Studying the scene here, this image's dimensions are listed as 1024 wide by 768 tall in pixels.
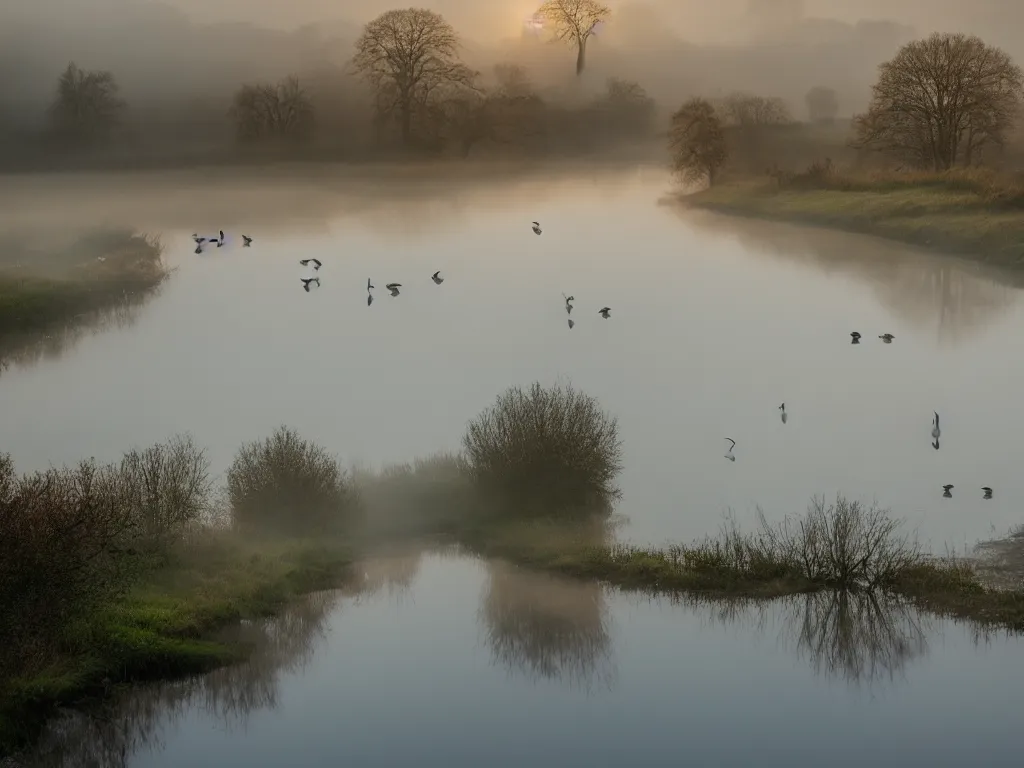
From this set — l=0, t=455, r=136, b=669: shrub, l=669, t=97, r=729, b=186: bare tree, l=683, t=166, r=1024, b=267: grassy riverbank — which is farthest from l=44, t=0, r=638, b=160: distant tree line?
l=0, t=455, r=136, b=669: shrub

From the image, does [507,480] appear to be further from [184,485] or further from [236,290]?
[236,290]

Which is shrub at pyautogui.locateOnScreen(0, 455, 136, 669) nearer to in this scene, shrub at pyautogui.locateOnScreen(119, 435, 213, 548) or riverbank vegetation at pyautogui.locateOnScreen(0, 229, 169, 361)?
shrub at pyautogui.locateOnScreen(119, 435, 213, 548)

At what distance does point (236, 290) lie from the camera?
41125 mm

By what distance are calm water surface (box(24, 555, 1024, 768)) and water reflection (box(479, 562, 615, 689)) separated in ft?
0.16

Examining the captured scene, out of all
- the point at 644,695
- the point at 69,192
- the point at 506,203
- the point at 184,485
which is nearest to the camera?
the point at 644,695

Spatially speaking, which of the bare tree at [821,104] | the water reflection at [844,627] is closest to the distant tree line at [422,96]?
the bare tree at [821,104]

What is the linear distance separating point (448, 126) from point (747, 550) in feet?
49.8

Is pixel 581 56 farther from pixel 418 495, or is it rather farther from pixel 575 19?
pixel 418 495

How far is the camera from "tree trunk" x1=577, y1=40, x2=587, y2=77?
126 ft

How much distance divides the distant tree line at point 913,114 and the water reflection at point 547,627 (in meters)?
16.3

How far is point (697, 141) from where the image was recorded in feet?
137

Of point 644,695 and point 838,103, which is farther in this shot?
point 838,103

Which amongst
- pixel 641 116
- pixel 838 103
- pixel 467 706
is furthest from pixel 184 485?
pixel 838 103

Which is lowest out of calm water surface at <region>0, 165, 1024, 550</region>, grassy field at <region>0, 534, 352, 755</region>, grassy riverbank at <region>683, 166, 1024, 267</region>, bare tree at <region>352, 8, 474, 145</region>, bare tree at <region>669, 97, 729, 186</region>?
grassy field at <region>0, 534, 352, 755</region>
